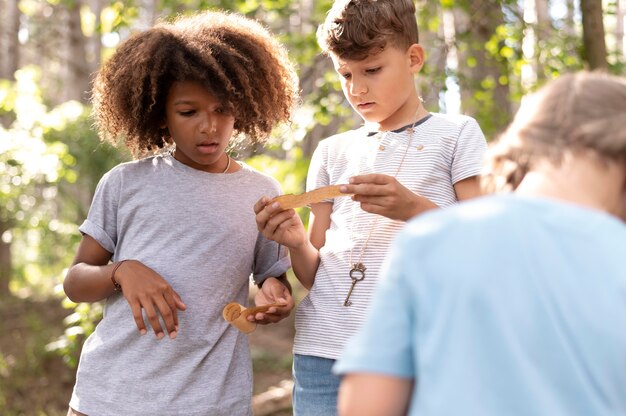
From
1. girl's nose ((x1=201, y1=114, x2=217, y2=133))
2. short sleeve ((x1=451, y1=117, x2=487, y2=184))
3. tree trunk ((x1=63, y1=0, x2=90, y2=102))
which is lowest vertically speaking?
tree trunk ((x1=63, y1=0, x2=90, y2=102))

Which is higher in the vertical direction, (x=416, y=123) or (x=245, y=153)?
(x=416, y=123)

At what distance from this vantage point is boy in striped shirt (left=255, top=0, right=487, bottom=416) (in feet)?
8.73

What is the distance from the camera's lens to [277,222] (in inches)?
103

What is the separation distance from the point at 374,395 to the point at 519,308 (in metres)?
0.26

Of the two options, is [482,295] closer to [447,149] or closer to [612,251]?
[612,251]

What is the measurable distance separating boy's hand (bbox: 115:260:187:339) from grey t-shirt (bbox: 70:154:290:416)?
98 mm

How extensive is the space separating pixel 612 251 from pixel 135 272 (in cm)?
167

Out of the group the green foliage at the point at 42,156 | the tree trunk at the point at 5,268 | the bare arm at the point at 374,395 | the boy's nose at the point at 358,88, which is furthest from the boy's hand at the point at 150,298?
the tree trunk at the point at 5,268

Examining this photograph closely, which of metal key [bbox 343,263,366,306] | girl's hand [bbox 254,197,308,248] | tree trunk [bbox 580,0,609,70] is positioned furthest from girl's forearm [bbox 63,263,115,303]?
tree trunk [bbox 580,0,609,70]

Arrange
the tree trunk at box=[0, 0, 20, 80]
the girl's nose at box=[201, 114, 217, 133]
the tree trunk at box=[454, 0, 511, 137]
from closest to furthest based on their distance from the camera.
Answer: the girl's nose at box=[201, 114, 217, 133], the tree trunk at box=[454, 0, 511, 137], the tree trunk at box=[0, 0, 20, 80]

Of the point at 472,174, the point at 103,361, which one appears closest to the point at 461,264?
the point at 472,174

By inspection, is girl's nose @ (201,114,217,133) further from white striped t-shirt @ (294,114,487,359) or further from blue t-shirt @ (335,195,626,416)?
blue t-shirt @ (335,195,626,416)

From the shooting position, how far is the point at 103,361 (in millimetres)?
2752

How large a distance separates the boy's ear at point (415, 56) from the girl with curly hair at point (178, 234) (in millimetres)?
505
